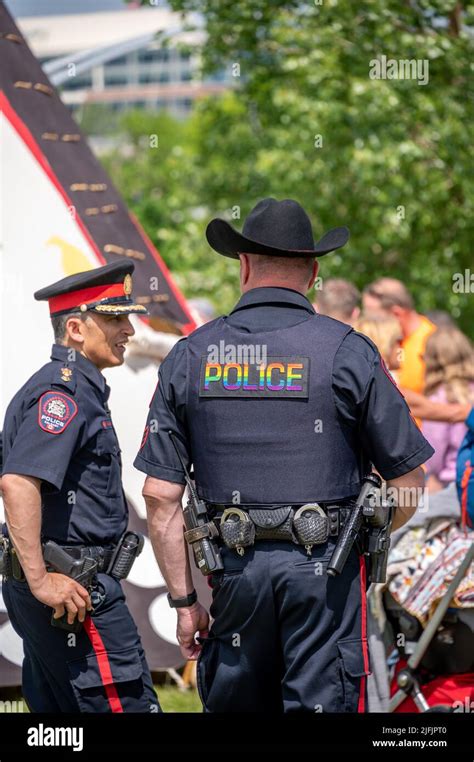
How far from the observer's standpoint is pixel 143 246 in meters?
5.79

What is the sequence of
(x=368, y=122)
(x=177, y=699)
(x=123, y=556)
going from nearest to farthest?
(x=123, y=556), (x=177, y=699), (x=368, y=122)

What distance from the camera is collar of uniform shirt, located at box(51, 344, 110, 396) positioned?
154 inches

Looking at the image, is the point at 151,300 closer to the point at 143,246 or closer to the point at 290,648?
the point at 143,246

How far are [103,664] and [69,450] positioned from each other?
0.74 meters

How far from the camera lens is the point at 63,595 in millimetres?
3604

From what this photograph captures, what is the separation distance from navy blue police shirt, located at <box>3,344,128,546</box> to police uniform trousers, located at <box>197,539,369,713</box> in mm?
571

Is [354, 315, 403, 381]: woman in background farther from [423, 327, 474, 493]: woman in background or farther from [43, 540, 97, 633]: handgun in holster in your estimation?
[43, 540, 97, 633]: handgun in holster

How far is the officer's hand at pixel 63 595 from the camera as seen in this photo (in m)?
3.60

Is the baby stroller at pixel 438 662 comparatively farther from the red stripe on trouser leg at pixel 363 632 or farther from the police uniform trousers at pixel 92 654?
the police uniform trousers at pixel 92 654

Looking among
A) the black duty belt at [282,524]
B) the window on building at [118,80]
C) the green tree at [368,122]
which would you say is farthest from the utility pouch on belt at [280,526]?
the window on building at [118,80]

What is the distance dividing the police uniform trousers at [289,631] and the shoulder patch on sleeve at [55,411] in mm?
713

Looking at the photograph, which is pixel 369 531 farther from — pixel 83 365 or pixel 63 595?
pixel 83 365

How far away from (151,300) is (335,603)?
9.01 ft

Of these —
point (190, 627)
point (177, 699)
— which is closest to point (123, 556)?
point (190, 627)
